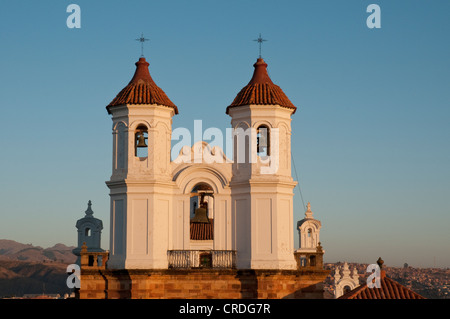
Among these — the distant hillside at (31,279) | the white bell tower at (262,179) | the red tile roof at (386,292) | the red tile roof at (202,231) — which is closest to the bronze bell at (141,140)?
the white bell tower at (262,179)

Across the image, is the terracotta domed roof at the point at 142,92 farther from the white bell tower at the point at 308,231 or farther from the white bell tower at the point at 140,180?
the white bell tower at the point at 308,231

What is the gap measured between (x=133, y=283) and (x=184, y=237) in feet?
11.0

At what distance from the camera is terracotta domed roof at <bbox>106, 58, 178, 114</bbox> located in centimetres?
3669

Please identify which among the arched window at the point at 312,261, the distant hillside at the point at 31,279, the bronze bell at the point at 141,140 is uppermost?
the bronze bell at the point at 141,140

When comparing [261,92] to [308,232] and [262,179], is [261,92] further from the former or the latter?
[308,232]

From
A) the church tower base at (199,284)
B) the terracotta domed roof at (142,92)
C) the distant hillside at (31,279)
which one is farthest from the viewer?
the distant hillside at (31,279)

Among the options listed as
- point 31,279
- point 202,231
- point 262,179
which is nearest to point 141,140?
point 262,179

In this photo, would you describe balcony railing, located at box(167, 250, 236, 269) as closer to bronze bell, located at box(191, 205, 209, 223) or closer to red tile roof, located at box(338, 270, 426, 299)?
bronze bell, located at box(191, 205, 209, 223)

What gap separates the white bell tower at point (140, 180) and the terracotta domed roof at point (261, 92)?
3.69 m

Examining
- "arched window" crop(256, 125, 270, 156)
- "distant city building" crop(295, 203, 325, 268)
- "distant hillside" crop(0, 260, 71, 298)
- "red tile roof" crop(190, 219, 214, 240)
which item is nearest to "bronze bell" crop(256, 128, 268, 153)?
"arched window" crop(256, 125, 270, 156)

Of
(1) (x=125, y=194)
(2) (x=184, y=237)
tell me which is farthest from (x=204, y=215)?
(1) (x=125, y=194)

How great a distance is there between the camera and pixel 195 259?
36.2 metres

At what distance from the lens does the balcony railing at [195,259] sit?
118ft

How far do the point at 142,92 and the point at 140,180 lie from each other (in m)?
4.49
